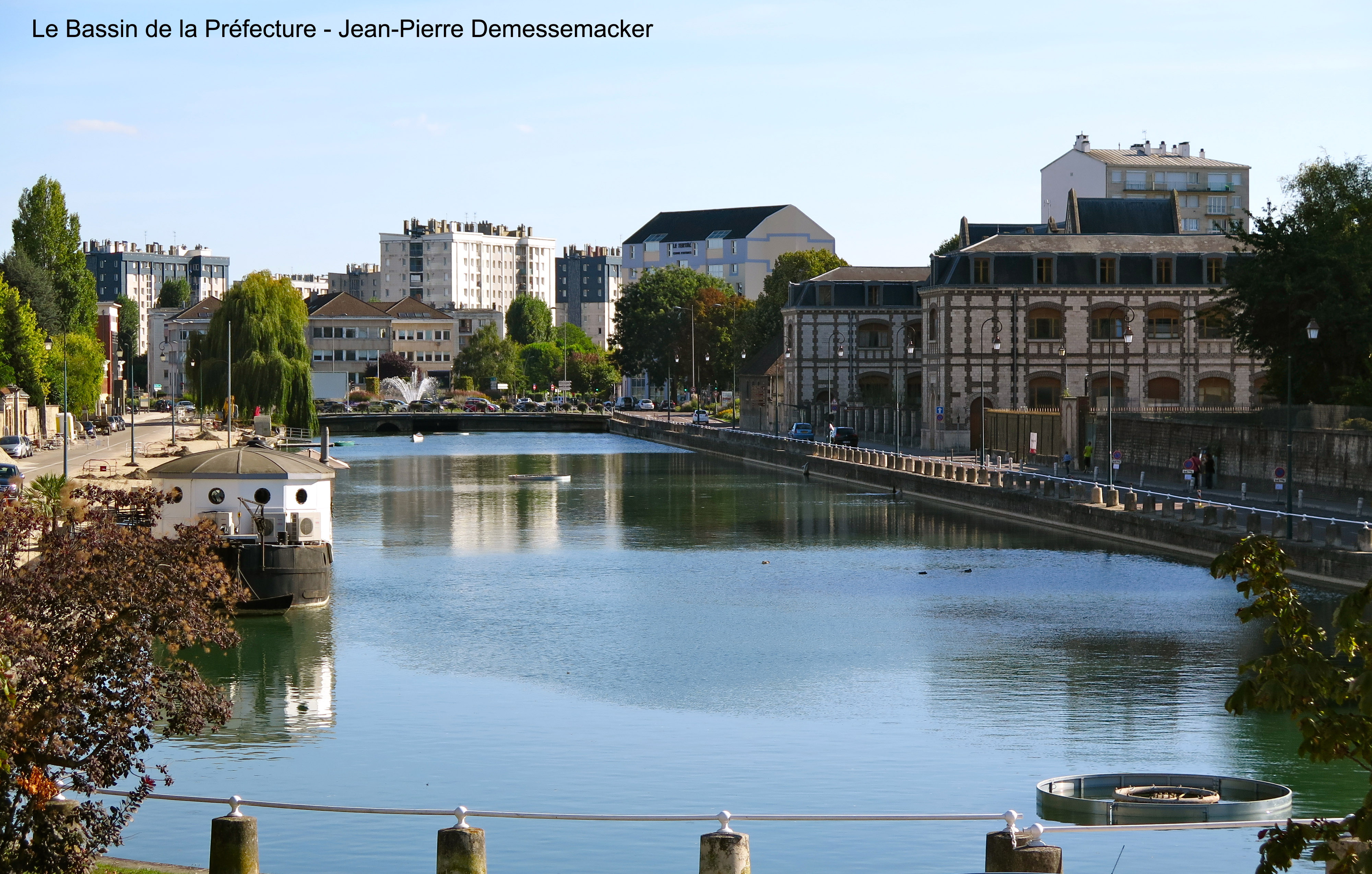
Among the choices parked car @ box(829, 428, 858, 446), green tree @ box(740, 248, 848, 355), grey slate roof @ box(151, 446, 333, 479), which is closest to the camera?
grey slate roof @ box(151, 446, 333, 479)

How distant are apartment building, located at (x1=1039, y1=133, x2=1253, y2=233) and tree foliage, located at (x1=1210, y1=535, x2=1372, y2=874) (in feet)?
443

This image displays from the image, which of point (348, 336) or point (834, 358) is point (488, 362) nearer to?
point (348, 336)

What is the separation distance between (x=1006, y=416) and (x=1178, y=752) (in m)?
54.3

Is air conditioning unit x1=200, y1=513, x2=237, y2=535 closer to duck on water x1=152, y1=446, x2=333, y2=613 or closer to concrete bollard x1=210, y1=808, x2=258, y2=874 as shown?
duck on water x1=152, y1=446, x2=333, y2=613

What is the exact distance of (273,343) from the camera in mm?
96125

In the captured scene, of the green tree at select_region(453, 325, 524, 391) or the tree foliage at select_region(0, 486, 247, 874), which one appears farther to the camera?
the green tree at select_region(453, 325, 524, 391)

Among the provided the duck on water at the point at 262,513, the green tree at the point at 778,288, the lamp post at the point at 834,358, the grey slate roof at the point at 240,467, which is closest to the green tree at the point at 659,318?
the green tree at the point at 778,288

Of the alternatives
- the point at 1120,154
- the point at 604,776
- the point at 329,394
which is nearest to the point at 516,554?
the point at 604,776

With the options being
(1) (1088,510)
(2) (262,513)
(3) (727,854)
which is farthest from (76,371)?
(3) (727,854)

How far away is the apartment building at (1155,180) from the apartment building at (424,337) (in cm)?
7594

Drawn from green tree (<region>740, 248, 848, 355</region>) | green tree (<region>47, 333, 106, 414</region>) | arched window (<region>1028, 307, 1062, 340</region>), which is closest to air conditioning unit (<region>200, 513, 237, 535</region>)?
arched window (<region>1028, 307, 1062, 340</region>)

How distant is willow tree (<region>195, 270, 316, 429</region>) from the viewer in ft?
312

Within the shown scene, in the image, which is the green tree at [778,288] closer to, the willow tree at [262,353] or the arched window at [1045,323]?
the willow tree at [262,353]

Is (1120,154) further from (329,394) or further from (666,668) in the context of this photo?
(666,668)
